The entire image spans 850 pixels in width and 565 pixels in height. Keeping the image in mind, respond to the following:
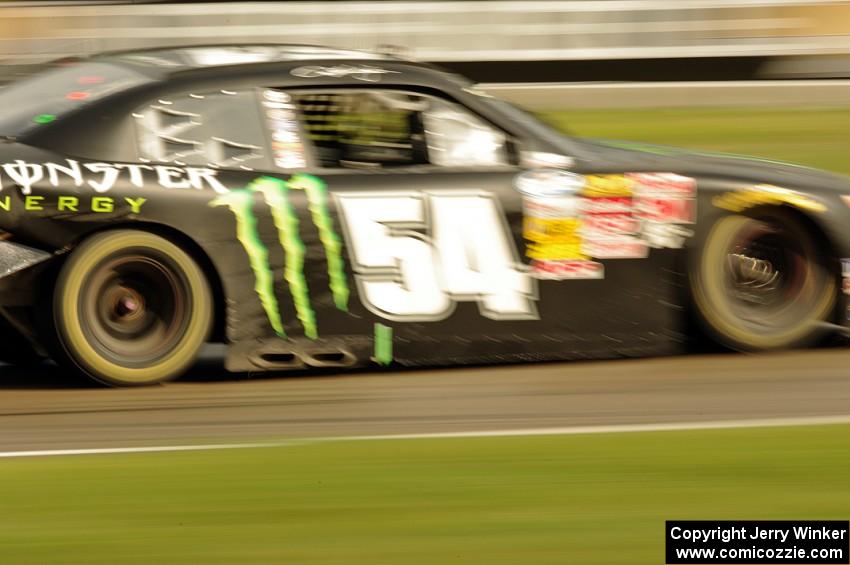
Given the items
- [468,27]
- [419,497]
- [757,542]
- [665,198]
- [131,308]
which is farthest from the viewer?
[468,27]

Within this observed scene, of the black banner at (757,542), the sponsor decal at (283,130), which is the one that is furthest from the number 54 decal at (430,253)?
the black banner at (757,542)

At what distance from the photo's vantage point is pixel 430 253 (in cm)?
671

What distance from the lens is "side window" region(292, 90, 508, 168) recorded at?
22.2 ft

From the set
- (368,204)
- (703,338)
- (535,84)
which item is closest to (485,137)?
(368,204)

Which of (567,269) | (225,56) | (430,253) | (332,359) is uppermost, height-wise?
(225,56)

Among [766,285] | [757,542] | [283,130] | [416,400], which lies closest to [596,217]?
[766,285]

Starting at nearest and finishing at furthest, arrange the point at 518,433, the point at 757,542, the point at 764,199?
1. the point at 757,542
2. the point at 518,433
3. the point at 764,199

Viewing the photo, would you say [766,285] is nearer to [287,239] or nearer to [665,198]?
[665,198]

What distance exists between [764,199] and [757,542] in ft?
9.76

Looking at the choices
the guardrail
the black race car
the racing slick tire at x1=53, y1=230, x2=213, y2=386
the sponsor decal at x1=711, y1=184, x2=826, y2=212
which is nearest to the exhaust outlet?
the black race car

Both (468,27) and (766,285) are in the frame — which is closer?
(766,285)

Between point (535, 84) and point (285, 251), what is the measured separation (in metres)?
8.32

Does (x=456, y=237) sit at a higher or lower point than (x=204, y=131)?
lower

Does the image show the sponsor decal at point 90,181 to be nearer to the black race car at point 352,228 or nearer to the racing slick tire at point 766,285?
the black race car at point 352,228
